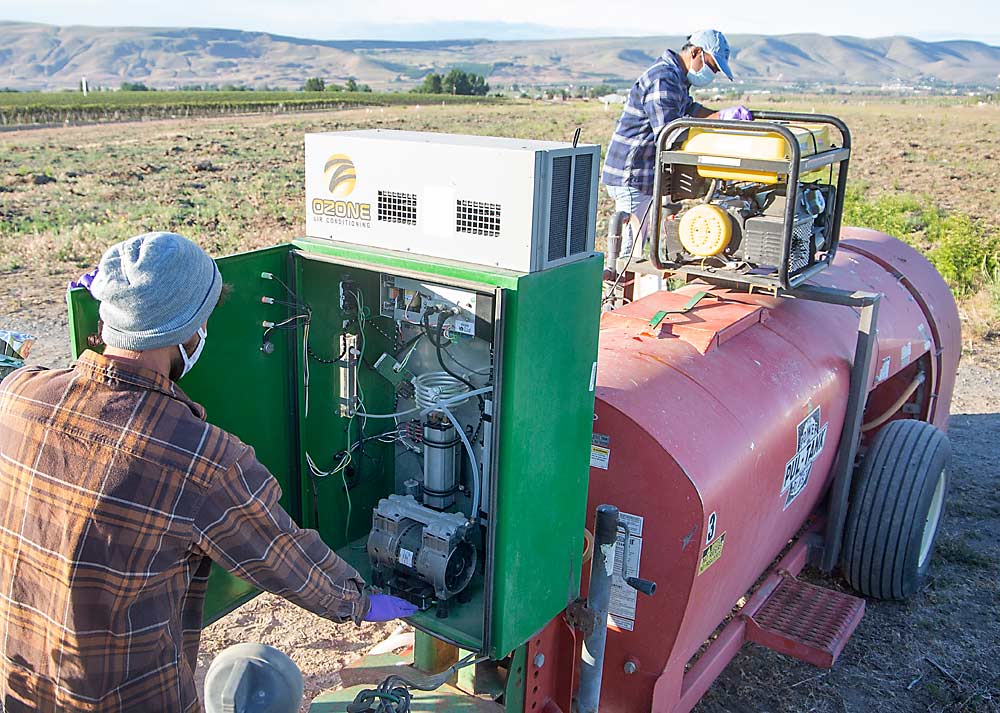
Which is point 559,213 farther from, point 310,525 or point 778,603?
point 778,603

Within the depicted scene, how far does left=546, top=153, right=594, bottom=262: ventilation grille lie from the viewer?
3.00 meters

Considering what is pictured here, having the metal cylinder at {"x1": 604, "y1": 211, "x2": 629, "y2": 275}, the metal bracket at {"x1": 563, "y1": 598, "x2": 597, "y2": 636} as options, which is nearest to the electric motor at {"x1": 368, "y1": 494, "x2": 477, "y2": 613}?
the metal bracket at {"x1": 563, "y1": 598, "x2": 597, "y2": 636}

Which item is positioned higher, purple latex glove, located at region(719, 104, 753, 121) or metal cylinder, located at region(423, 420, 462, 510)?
purple latex glove, located at region(719, 104, 753, 121)

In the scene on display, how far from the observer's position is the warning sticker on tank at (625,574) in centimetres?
365

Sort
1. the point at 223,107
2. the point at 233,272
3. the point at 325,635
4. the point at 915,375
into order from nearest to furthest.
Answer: the point at 233,272
the point at 325,635
the point at 915,375
the point at 223,107

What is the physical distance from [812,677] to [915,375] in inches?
99.6

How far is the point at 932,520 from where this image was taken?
5.68m

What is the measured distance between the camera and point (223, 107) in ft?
227

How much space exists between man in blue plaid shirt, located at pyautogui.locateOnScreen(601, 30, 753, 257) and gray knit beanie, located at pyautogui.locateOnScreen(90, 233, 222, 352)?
4.08m

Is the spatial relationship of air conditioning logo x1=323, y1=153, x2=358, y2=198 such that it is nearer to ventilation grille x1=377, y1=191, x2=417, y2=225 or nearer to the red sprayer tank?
ventilation grille x1=377, y1=191, x2=417, y2=225

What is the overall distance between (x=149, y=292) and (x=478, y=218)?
1.14 meters

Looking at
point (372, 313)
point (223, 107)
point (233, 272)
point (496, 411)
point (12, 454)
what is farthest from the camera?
point (223, 107)

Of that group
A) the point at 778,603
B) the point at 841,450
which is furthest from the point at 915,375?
the point at 778,603

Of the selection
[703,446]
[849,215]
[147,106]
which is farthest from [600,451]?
[147,106]
